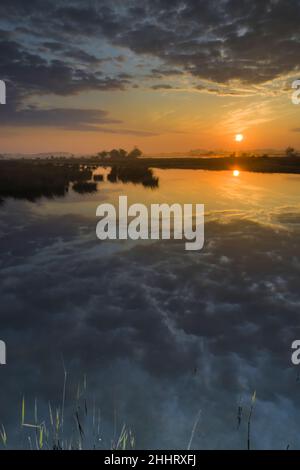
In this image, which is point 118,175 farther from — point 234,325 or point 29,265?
point 234,325

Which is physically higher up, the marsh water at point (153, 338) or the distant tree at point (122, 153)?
the distant tree at point (122, 153)

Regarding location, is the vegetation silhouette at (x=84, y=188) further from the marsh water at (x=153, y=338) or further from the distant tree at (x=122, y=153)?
the distant tree at (x=122, y=153)

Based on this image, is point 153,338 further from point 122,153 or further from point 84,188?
point 122,153

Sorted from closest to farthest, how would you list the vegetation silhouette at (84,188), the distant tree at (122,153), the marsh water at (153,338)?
1. the marsh water at (153,338)
2. the vegetation silhouette at (84,188)
3. the distant tree at (122,153)

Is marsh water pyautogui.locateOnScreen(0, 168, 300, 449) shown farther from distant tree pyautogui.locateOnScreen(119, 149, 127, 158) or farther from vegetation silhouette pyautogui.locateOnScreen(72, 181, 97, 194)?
distant tree pyautogui.locateOnScreen(119, 149, 127, 158)

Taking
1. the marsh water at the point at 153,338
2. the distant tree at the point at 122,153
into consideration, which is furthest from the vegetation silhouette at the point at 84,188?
the distant tree at the point at 122,153

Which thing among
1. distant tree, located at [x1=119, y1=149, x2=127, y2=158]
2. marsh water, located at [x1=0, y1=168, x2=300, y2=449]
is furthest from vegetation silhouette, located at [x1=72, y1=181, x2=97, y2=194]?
distant tree, located at [x1=119, y1=149, x2=127, y2=158]

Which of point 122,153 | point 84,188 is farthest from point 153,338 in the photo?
point 122,153

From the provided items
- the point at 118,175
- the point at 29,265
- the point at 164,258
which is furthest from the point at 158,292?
the point at 118,175
